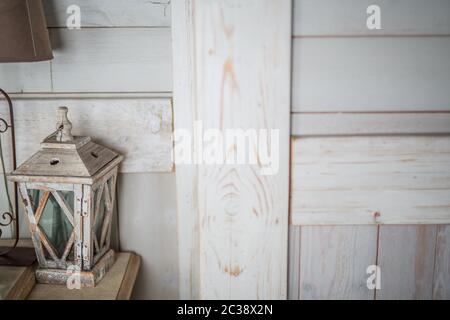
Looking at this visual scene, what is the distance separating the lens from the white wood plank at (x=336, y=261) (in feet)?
4.06

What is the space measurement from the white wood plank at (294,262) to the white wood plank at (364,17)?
0.45 metres

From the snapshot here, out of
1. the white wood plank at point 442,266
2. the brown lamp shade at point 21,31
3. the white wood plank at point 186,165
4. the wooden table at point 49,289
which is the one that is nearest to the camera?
the brown lamp shade at point 21,31

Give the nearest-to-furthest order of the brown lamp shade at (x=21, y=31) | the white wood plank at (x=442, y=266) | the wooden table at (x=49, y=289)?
the brown lamp shade at (x=21, y=31)
the wooden table at (x=49, y=289)
the white wood plank at (x=442, y=266)

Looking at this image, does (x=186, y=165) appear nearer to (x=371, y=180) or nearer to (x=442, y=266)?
(x=371, y=180)

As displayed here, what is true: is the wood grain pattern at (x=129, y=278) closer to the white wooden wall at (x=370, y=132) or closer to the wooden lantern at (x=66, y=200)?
the wooden lantern at (x=66, y=200)

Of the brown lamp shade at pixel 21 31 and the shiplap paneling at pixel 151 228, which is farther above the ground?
the brown lamp shade at pixel 21 31

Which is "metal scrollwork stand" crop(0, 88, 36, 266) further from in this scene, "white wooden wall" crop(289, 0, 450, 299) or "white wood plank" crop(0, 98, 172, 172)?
"white wooden wall" crop(289, 0, 450, 299)

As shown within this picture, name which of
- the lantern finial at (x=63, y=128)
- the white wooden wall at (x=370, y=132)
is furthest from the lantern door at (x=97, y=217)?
the white wooden wall at (x=370, y=132)

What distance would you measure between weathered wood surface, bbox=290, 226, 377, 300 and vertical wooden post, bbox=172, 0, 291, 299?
6 cm

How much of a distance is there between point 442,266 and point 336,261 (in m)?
0.25

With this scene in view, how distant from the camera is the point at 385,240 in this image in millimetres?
1240

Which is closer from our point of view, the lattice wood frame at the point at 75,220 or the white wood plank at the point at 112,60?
the lattice wood frame at the point at 75,220

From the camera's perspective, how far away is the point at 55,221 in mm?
1079
